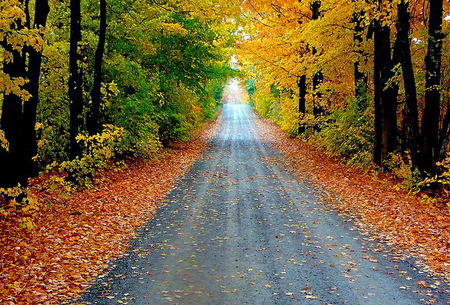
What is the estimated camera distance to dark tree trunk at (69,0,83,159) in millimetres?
13031

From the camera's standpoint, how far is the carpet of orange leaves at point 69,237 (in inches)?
258

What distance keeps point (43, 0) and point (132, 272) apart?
303 inches

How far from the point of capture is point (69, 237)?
894cm

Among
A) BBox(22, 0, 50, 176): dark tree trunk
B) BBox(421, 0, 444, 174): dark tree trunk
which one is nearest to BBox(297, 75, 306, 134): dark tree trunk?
BBox(421, 0, 444, 174): dark tree trunk

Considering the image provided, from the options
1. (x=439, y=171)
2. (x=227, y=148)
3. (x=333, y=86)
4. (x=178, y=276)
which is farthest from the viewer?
(x=227, y=148)

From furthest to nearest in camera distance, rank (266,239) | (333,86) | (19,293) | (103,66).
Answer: (333,86)
(103,66)
(266,239)
(19,293)

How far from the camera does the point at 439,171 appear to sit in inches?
510

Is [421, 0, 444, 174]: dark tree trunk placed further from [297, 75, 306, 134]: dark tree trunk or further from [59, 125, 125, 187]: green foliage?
[297, 75, 306, 134]: dark tree trunk

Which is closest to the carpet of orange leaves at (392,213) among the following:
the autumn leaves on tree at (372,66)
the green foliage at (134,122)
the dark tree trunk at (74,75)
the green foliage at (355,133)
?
the green foliage at (355,133)

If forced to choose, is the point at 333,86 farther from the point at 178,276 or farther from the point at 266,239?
the point at 178,276

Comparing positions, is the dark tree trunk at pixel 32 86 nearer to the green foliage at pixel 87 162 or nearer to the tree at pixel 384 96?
the green foliage at pixel 87 162

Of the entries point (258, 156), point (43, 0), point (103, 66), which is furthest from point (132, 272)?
point (258, 156)

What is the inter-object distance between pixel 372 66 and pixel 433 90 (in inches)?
234

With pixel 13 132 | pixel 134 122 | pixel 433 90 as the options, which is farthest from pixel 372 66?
pixel 13 132
